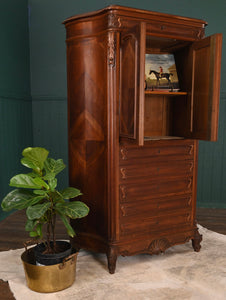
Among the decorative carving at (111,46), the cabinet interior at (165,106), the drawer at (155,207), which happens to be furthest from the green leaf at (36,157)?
the cabinet interior at (165,106)

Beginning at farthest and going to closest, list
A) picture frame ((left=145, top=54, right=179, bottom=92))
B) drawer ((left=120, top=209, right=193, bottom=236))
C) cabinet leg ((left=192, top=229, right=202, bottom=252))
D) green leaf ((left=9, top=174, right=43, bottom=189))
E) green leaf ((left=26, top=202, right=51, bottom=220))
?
cabinet leg ((left=192, top=229, right=202, bottom=252)), picture frame ((left=145, top=54, right=179, bottom=92)), drawer ((left=120, top=209, right=193, bottom=236)), green leaf ((left=9, top=174, right=43, bottom=189)), green leaf ((left=26, top=202, right=51, bottom=220))

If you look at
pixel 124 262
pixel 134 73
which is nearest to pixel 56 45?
pixel 134 73

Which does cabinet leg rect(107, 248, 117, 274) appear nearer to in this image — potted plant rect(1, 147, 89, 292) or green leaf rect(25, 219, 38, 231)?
potted plant rect(1, 147, 89, 292)

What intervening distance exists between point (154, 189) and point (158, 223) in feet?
0.98

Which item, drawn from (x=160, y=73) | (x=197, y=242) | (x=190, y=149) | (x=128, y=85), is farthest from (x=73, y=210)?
(x=160, y=73)

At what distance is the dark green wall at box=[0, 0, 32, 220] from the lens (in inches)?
136

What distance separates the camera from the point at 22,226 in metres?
3.33

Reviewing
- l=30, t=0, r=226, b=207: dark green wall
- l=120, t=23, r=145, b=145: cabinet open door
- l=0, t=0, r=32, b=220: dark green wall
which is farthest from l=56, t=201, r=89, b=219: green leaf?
l=30, t=0, r=226, b=207: dark green wall

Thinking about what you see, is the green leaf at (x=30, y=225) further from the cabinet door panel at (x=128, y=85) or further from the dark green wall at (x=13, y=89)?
the dark green wall at (x=13, y=89)

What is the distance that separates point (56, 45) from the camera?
153 inches

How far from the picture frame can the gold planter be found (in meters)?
1.52

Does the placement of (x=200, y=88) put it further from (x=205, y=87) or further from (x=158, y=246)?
(x=158, y=246)

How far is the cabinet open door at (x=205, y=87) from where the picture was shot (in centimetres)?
221

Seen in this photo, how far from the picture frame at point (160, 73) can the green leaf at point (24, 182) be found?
1.22m
